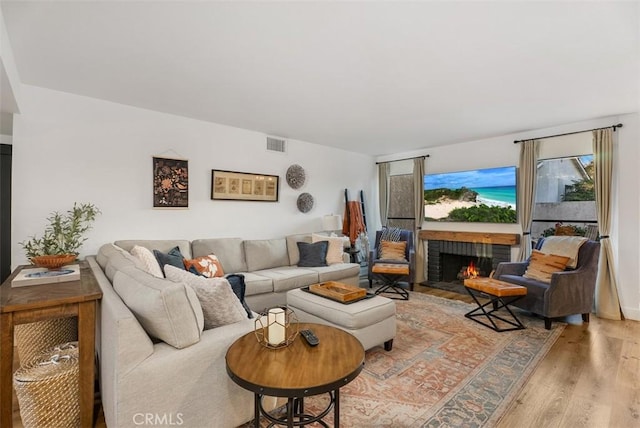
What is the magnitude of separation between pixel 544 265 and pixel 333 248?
8.85 feet

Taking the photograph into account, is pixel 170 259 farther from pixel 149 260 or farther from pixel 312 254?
pixel 312 254

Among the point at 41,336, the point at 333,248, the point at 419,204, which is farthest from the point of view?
the point at 419,204

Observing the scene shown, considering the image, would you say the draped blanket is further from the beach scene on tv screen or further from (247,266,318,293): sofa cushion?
(247,266,318,293): sofa cushion

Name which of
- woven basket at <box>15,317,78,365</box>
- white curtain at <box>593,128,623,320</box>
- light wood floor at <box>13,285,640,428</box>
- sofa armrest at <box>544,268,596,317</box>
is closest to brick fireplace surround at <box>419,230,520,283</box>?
white curtain at <box>593,128,623,320</box>

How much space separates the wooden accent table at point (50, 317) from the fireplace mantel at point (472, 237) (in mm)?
4861

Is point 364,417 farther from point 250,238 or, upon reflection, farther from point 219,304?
point 250,238

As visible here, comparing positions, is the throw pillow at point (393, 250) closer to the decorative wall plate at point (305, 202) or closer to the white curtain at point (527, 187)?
the decorative wall plate at point (305, 202)

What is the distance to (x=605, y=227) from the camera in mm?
3766

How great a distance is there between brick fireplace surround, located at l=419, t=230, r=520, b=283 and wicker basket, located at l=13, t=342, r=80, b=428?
197 inches

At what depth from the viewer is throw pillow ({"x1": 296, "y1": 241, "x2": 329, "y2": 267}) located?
4398 mm

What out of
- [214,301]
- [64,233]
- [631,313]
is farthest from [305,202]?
[631,313]

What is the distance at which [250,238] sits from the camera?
457 centimetres

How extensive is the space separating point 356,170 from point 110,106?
4.16 m

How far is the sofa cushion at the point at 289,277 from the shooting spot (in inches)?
146
